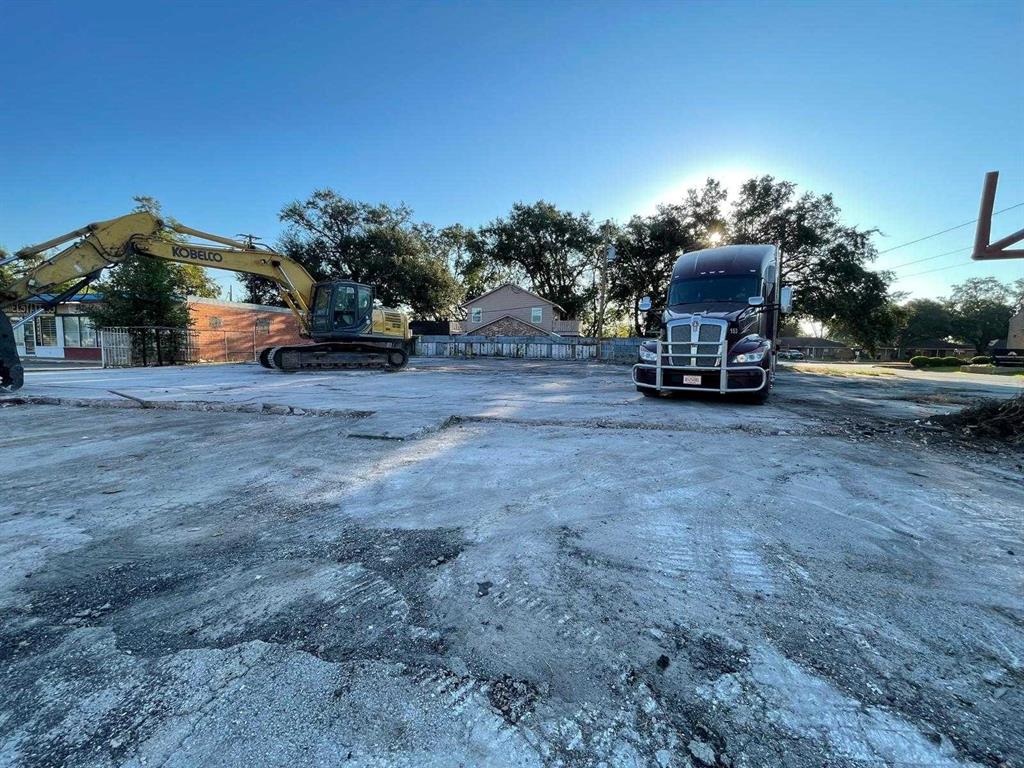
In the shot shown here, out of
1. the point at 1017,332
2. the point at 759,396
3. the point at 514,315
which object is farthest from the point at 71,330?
the point at 1017,332

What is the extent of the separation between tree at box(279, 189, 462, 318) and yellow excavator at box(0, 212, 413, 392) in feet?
51.2

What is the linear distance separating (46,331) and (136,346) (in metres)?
11.4

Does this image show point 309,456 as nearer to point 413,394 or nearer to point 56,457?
point 56,457

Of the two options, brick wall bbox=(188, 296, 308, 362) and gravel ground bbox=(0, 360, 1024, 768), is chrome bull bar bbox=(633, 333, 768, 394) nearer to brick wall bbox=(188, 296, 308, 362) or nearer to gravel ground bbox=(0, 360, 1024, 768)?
gravel ground bbox=(0, 360, 1024, 768)

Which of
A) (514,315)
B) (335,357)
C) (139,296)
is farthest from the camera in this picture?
(514,315)

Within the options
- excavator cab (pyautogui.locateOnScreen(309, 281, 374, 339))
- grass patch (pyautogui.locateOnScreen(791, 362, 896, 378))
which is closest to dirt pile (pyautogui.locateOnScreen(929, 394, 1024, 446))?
grass patch (pyautogui.locateOnScreen(791, 362, 896, 378))

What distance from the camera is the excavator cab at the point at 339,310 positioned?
47.8ft

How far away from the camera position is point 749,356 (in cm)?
752

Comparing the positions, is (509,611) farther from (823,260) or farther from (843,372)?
(823,260)

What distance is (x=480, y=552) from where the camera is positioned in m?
2.41

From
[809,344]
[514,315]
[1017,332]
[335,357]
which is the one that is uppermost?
[514,315]

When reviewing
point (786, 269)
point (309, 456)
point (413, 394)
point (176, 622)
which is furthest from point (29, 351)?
point (786, 269)

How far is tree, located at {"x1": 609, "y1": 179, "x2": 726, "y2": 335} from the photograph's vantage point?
2997cm

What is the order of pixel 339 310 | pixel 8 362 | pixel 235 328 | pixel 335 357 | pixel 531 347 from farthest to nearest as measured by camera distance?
pixel 531 347 → pixel 235 328 → pixel 335 357 → pixel 339 310 → pixel 8 362
